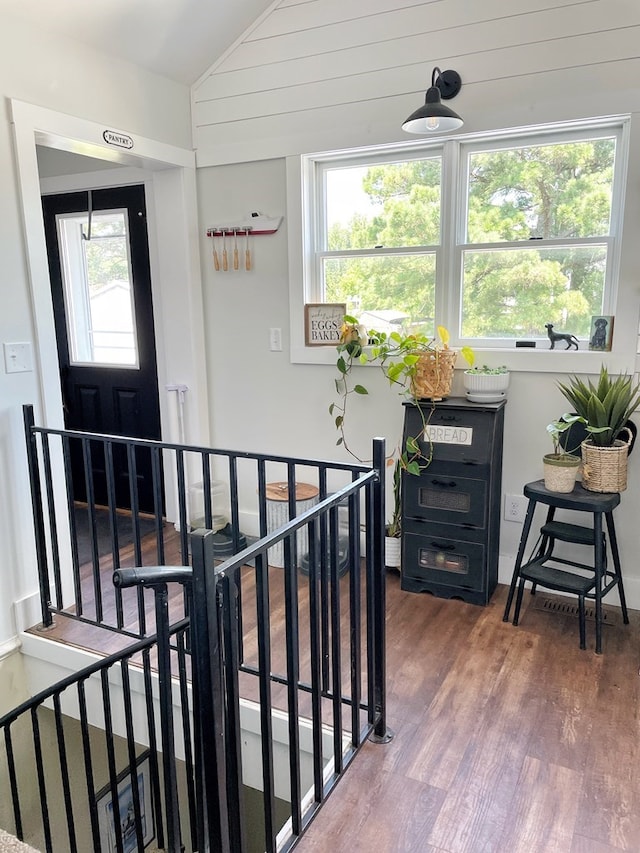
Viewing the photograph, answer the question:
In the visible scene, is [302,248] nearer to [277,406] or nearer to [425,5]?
[277,406]

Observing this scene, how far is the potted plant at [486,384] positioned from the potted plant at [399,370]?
0.29 ft

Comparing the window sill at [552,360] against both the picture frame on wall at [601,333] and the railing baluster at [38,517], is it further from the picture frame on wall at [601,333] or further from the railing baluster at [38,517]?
the railing baluster at [38,517]

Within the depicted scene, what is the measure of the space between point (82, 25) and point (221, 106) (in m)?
0.86

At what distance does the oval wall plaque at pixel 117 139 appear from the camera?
9.33ft

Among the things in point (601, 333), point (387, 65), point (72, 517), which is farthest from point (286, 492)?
point (387, 65)

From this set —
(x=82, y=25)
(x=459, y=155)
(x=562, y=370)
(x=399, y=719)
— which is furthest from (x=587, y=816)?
(x=82, y=25)

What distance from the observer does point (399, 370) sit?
281 centimetres

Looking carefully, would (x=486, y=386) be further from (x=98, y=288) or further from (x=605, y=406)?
(x=98, y=288)

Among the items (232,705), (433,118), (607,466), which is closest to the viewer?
(232,705)

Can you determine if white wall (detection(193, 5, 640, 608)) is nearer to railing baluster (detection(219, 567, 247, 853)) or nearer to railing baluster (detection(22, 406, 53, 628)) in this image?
railing baluster (detection(22, 406, 53, 628))

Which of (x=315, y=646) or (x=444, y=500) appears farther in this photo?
(x=444, y=500)

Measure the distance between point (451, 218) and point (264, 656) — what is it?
2281mm

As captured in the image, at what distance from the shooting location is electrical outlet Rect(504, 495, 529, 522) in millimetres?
2963

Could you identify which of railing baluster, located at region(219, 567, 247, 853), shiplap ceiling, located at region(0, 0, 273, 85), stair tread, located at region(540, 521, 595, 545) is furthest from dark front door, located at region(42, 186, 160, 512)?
railing baluster, located at region(219, 567, 247, 853)
